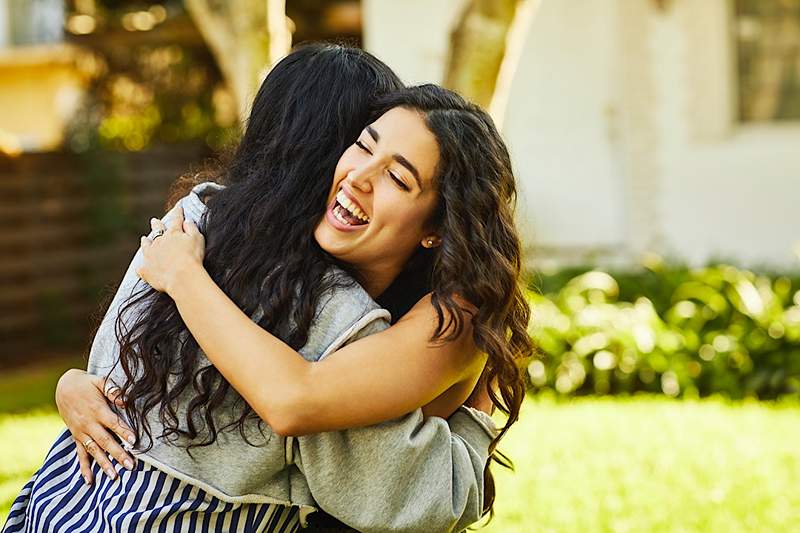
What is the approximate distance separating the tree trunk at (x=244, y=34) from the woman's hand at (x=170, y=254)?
2.80 metres

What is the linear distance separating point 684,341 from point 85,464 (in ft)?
15.7

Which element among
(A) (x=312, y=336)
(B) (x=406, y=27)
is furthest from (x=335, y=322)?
(B) (x=406, y=27)

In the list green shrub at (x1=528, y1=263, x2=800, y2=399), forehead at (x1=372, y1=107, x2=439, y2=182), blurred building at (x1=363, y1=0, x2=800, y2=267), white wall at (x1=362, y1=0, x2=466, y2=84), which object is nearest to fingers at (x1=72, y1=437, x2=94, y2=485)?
forehead at (x1=372, y1=107, x2=439, y2=182)

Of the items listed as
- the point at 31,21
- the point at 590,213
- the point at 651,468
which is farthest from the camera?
the point at 31,21

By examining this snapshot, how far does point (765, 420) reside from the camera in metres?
5.91

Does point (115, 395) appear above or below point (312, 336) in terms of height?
below

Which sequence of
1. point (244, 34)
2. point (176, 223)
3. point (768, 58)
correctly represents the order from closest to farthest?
1. point (176, 223)
2. point (244, 34)
3. point (768, 58)

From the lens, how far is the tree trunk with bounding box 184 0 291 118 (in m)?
5.39

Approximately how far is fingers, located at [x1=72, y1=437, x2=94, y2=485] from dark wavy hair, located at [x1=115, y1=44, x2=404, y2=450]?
167 millimetres

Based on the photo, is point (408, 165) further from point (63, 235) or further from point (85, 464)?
point (63, 235)

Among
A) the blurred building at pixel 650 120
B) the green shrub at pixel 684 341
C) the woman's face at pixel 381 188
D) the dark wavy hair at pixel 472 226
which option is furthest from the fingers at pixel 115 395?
the blurred building at pixel 650 120

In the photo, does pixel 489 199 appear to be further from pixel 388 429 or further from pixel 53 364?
pixel 53 364

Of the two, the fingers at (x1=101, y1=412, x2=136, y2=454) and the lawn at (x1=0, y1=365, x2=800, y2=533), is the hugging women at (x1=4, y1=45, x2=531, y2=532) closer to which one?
the fingers at (x1=101, y1=412, x2=136, y2=454)

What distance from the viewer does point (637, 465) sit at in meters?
5.15
